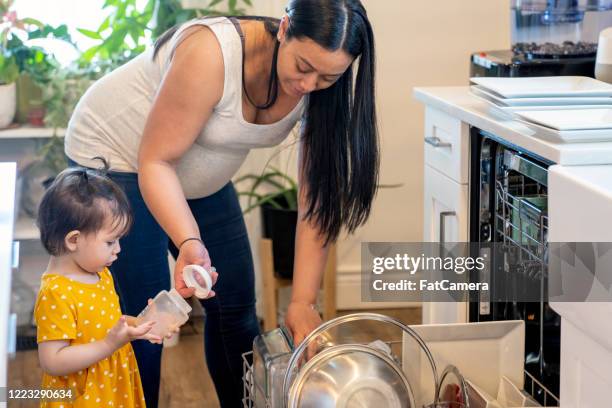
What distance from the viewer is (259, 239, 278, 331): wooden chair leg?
2889 mm

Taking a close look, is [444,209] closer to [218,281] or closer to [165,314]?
[218,281]

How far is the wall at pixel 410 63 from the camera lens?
3.09m

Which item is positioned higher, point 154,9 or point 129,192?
point 154,9

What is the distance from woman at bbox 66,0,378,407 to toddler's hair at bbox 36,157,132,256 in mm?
66

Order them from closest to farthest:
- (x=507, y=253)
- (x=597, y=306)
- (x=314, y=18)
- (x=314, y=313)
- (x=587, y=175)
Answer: (x=597, y=306), (x=587, y=175), (x=314, y=18), (x=314, y=313), (x=507, y=253)

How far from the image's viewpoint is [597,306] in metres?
→ 1.18

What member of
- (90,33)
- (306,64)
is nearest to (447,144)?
(306,64)

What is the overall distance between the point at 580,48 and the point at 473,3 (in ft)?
3.40

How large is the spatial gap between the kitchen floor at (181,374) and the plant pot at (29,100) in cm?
74

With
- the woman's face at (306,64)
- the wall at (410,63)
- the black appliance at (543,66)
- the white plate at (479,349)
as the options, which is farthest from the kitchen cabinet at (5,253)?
the wall at (410,63)

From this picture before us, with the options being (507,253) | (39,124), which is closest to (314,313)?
(507,253)

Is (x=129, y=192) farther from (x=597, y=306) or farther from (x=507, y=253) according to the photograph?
(x=597, y=306)

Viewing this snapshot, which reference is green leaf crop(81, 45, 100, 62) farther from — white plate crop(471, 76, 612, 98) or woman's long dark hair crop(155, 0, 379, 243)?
white plate crop(471, 76, 612, 98)

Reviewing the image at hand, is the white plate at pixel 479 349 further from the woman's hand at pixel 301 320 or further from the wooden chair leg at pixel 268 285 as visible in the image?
the wooden chair leg at pixel 268 285
